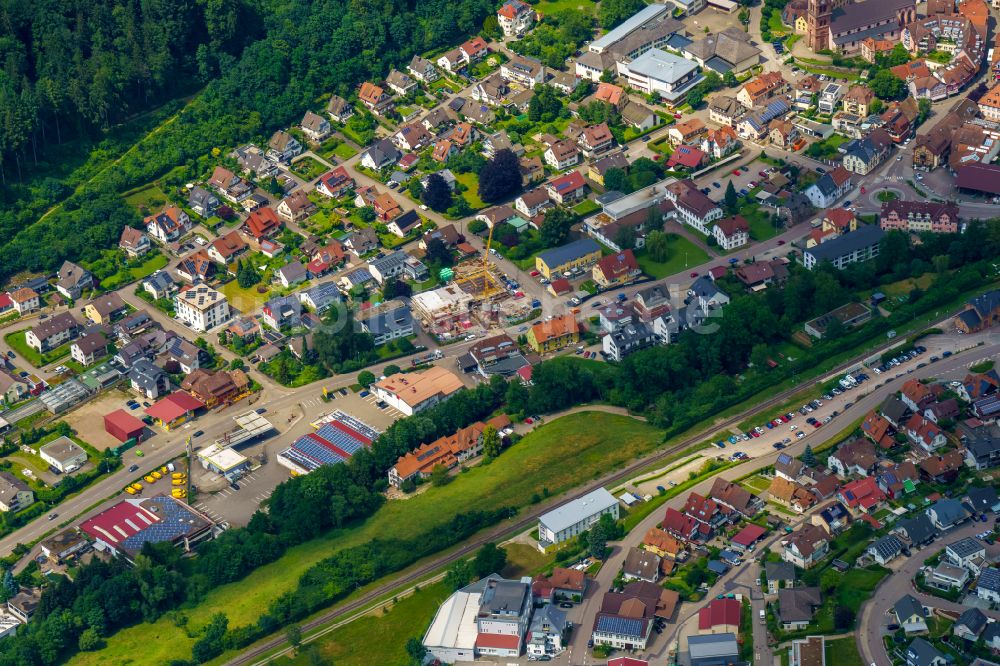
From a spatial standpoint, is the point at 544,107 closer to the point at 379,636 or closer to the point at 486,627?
the point at 379,636

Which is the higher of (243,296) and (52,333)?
(52,333)

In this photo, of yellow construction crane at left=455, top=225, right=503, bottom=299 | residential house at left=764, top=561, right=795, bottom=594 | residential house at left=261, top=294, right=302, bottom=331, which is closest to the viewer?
residential house at left=764, top=561, right=795, bottom=594

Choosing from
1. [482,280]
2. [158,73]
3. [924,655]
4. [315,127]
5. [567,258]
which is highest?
[158,73]

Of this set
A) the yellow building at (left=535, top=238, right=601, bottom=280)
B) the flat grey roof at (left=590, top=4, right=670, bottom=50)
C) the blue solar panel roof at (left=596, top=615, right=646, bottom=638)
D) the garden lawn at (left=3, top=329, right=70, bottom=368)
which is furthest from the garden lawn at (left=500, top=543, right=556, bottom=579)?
the flat grey roof at (left=590, top=4, right=670, bottom=50)

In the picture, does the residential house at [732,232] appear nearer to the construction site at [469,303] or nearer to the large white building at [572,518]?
the construction site at [469,303]

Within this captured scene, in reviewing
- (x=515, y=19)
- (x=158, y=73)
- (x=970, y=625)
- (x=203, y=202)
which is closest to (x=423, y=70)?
(x=515, y=19)

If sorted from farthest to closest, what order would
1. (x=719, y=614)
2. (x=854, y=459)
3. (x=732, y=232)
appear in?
1. (x=732, y=232)
2. (x=854, y=459)
3. (x=719, y=614)

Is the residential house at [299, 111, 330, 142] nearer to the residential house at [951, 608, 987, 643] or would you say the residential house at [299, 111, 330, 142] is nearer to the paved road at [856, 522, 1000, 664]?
the paved road at [856, 522, 1000, 664]

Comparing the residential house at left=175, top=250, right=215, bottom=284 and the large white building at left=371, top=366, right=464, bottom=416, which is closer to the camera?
the large white building at left=371, top=366, right=464, bottom=416
